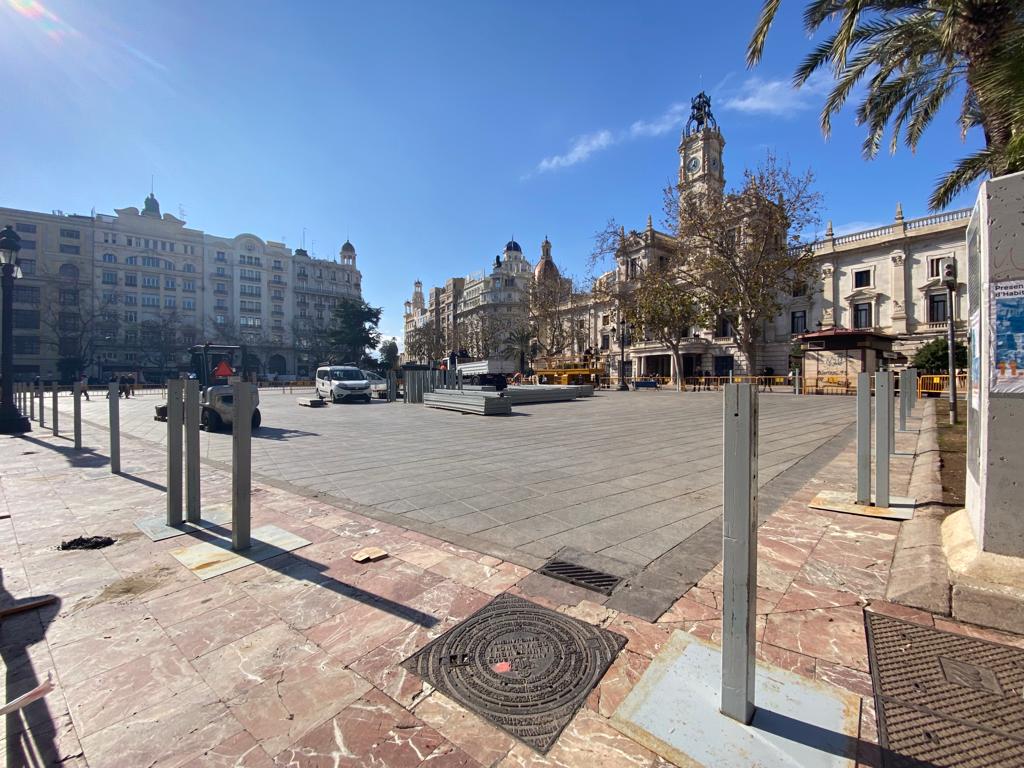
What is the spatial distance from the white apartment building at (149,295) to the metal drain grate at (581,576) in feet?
231

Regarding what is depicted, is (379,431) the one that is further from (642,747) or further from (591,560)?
(642,747)

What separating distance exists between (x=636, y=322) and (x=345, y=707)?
34.8 m

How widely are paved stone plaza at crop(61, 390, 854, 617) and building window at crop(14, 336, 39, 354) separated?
69.1 metres

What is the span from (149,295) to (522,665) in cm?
8922

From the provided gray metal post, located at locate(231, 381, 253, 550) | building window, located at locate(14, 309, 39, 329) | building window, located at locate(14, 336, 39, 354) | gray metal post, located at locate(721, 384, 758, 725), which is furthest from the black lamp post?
building window, located at locate(14, 309, 39, 329)

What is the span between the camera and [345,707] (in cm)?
193

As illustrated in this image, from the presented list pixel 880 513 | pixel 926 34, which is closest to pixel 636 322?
pixel 926 34

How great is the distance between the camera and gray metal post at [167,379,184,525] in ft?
14.0

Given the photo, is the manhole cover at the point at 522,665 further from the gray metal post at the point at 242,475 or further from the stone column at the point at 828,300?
the stone column at the point at 828,300

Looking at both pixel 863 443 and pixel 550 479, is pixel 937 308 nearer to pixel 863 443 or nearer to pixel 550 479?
pixel 863 443

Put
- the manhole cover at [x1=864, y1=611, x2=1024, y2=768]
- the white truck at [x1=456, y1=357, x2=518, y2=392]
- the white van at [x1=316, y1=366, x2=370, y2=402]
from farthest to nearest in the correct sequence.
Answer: the white truck at [x1=456, y1=357, x2=518, y2=392] → the white van at [x1=316, y1=366, x2=370, y2=402] → the manhole cover at [x1=864, y1=611, x2=1024, y2=768]

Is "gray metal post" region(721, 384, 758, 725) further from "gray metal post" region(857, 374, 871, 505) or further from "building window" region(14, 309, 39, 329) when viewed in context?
"building window" region(14, 309, 39, 329)

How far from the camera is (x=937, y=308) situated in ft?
122

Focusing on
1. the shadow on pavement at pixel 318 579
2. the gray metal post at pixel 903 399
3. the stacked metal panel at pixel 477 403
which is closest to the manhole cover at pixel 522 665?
the shadow on pavement at pixel 318 579
